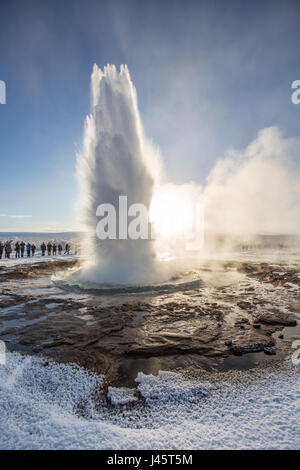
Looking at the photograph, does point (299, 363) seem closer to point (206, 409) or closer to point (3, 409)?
point (206, 409)

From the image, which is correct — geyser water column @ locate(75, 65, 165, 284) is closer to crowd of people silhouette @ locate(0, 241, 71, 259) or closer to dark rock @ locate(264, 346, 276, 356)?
dark rock @ locate(264, 346, 276, 356)

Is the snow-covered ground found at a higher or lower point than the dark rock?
higher

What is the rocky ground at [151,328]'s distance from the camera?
4312 millimetres

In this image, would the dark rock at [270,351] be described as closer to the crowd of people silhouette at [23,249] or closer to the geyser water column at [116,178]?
the geyser water column at [116,178]

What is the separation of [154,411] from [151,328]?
9.88 ft

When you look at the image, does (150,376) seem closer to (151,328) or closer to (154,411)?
(154,411)

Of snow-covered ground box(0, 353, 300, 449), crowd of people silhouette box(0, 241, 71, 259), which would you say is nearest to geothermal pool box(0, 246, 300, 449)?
snow-covered ground box(0, 353, 300, 449)

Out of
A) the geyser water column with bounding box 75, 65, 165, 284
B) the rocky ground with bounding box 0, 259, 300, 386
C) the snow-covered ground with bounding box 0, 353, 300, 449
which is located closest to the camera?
the snow-covered ground with bounding box 0, 353, 300, 449

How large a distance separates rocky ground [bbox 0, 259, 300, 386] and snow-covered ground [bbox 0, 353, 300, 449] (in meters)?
0.45

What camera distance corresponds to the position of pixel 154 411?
9.41 feet

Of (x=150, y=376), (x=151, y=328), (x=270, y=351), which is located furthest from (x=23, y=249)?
(x=270, y=351)

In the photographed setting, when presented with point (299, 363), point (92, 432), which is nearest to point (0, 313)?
point (92, 432)

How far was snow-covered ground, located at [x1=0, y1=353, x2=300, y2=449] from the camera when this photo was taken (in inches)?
88.4

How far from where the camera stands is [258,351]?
4.61 m
